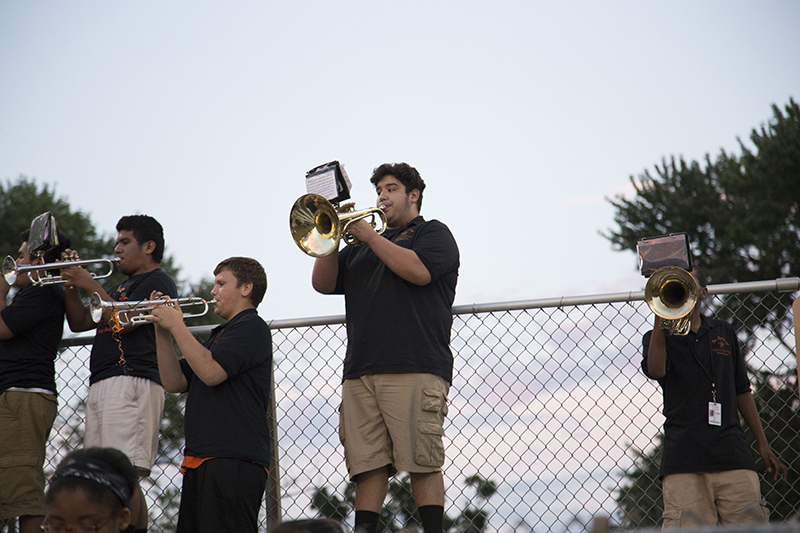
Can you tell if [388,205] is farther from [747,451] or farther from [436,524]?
[747,451]

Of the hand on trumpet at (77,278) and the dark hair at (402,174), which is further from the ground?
the dark hair at (402,174)

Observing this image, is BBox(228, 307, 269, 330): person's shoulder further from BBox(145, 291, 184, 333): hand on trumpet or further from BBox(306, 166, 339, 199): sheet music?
BBox(306, 166, 339, 199): sheet music

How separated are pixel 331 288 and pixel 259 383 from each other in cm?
71

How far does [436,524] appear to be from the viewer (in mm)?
3473

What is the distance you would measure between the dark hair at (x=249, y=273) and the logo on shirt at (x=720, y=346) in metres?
2.20

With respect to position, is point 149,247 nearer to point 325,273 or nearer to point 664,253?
point 325,273

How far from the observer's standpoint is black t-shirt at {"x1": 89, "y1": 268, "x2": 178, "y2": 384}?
157 inches

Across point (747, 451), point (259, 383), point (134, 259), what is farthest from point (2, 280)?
point (747, 451)

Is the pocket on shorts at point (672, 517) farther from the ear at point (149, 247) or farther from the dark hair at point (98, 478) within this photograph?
the ear at point (149, 247)

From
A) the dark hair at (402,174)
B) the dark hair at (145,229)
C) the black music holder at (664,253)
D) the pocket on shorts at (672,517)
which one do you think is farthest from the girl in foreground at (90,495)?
the black music holder at (664,253)

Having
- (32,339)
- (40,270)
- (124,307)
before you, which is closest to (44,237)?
(40,270)

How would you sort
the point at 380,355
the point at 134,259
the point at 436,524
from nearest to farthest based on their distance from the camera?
1. the point at 436,524
2. the point at 380,355
3. the point at 134,259

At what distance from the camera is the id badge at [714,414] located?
3793 mm

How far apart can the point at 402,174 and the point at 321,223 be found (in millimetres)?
523
